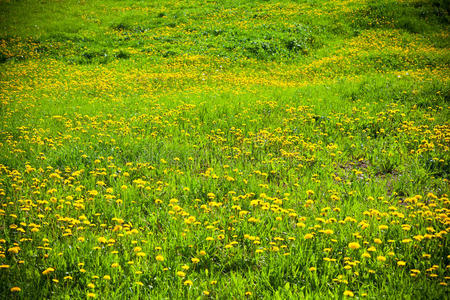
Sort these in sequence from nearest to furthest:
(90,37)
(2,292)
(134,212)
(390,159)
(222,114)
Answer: (2,292) → (134,212) → (390,159) → (222,114) → (90,37)

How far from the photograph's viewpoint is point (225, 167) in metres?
5.23

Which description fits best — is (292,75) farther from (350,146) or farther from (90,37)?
(90,37)

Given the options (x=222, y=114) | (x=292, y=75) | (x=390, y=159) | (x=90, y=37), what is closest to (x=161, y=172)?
(x=222, y=114)

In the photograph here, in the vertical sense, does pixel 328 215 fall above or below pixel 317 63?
below

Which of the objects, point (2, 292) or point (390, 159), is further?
point (390, 159)

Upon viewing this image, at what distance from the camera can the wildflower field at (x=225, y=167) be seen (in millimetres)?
2945

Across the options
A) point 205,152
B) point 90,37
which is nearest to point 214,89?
point 205,152

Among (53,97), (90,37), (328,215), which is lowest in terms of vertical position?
(328,215)

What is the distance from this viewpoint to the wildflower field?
2.95m

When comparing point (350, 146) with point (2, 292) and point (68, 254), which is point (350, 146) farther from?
point (2, 292)

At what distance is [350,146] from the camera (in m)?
6.14

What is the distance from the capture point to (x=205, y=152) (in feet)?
19.7

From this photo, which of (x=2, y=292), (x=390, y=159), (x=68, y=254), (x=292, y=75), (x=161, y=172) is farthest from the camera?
(x=292, y=75)

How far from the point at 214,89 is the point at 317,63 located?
6.15m
